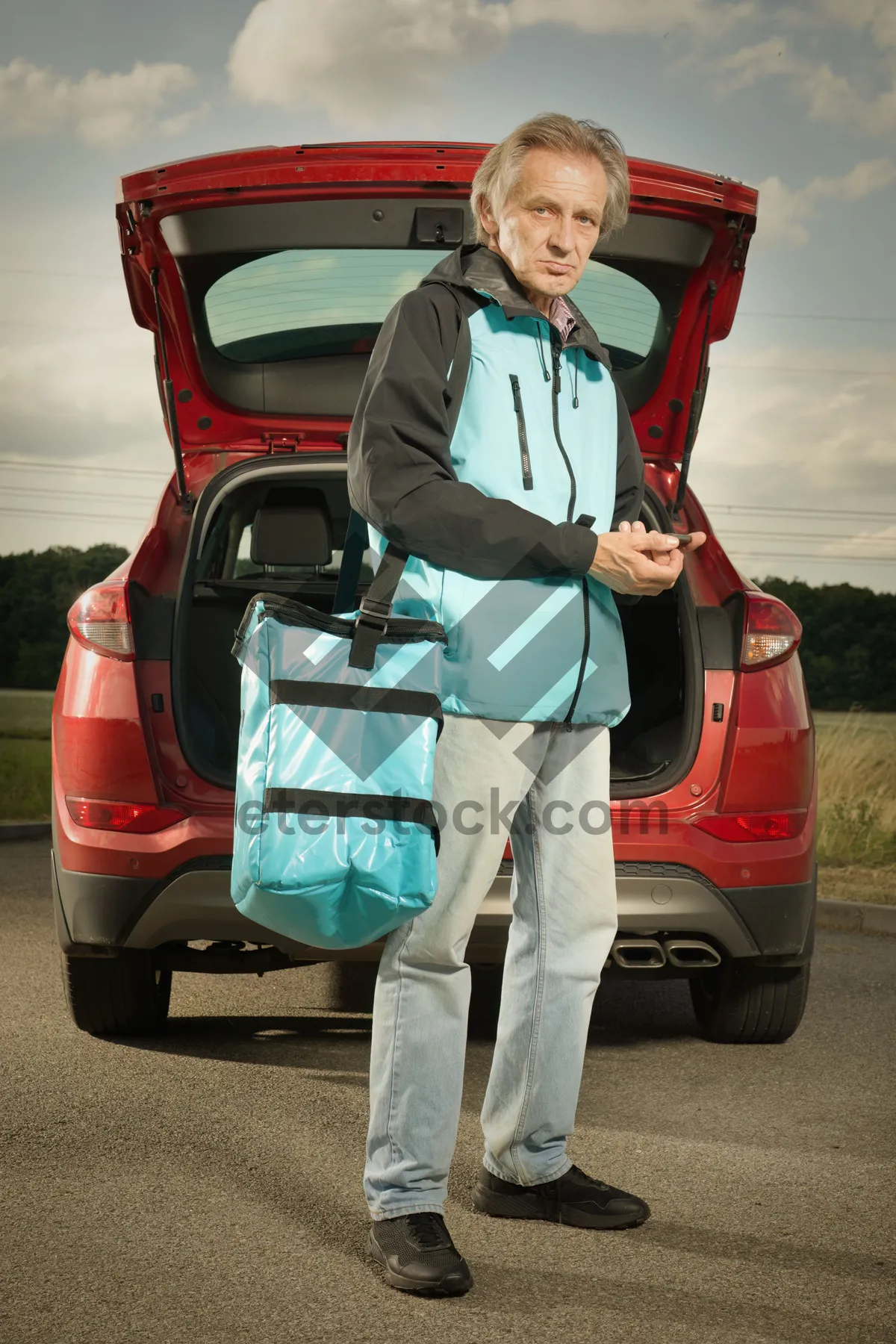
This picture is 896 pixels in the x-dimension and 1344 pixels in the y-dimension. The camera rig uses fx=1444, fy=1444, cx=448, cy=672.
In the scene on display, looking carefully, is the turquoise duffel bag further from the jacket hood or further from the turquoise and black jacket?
the jacket hood

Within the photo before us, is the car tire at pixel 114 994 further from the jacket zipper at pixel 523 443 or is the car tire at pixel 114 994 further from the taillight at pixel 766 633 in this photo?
the jacket zipper at pixel 523 443

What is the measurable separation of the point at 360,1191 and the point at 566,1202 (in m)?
0.41

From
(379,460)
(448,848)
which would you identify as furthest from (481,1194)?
(379,460)

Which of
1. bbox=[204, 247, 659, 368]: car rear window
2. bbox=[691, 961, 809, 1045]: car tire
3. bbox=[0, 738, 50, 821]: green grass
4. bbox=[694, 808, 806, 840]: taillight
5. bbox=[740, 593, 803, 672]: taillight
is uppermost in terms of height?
bbox=[204, 247, 659, 368]: car rear window

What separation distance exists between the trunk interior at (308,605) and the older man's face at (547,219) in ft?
3.90

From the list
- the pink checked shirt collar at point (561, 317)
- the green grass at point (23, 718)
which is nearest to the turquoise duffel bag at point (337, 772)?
the pink checked shirt collar at point (561, 317)

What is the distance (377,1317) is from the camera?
2.27 meters

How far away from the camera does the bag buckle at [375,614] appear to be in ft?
7.85

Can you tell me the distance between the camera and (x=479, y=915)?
3383 millimetres

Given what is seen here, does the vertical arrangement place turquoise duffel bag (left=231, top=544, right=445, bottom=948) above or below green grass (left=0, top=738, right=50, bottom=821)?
above

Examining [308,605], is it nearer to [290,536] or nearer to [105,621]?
[290,536]

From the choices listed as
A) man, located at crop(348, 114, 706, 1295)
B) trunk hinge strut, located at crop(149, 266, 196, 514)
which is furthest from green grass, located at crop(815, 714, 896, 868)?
man, located at crop(348, 114, 706, 1295)

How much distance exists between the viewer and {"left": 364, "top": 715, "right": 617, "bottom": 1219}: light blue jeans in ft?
8.16

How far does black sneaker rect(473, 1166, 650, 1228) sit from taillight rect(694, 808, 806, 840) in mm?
1016
